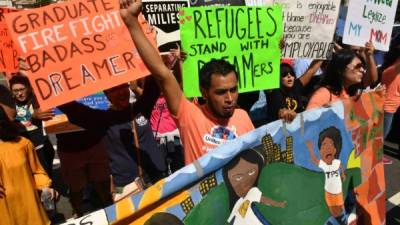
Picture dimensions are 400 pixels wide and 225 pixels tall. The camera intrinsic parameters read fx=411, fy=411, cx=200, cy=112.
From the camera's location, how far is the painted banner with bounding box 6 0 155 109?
8.32ft

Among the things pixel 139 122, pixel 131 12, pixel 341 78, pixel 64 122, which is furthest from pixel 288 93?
pixel 131 12

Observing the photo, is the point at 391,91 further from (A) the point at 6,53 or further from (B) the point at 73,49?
(A) the point at 6,53

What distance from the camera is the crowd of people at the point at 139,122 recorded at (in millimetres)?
2234

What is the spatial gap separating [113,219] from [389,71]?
4307mm

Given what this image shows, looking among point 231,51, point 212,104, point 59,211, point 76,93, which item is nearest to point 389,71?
point 231,51

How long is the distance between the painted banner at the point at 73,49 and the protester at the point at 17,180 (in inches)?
20.2

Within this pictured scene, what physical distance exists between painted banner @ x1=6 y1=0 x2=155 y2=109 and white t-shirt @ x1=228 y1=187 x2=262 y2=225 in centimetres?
117

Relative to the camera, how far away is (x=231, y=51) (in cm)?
305

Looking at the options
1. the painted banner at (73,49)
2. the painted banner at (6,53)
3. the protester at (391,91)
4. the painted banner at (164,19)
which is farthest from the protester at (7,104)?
the protester at (391,91)

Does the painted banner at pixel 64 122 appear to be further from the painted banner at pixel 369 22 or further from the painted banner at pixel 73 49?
the painted banner at pixel 369 22

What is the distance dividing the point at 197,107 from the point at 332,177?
989mm

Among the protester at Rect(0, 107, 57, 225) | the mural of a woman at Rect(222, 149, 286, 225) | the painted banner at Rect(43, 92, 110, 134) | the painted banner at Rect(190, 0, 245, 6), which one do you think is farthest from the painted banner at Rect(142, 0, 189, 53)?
the mural of a woman at Rect(222, 149, 286, 225)

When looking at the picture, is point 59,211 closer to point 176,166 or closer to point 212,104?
point 176,166

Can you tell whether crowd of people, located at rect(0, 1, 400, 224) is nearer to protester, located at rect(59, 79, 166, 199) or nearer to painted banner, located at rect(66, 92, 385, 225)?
protester, located at rect(59, 79, 166, 199)
